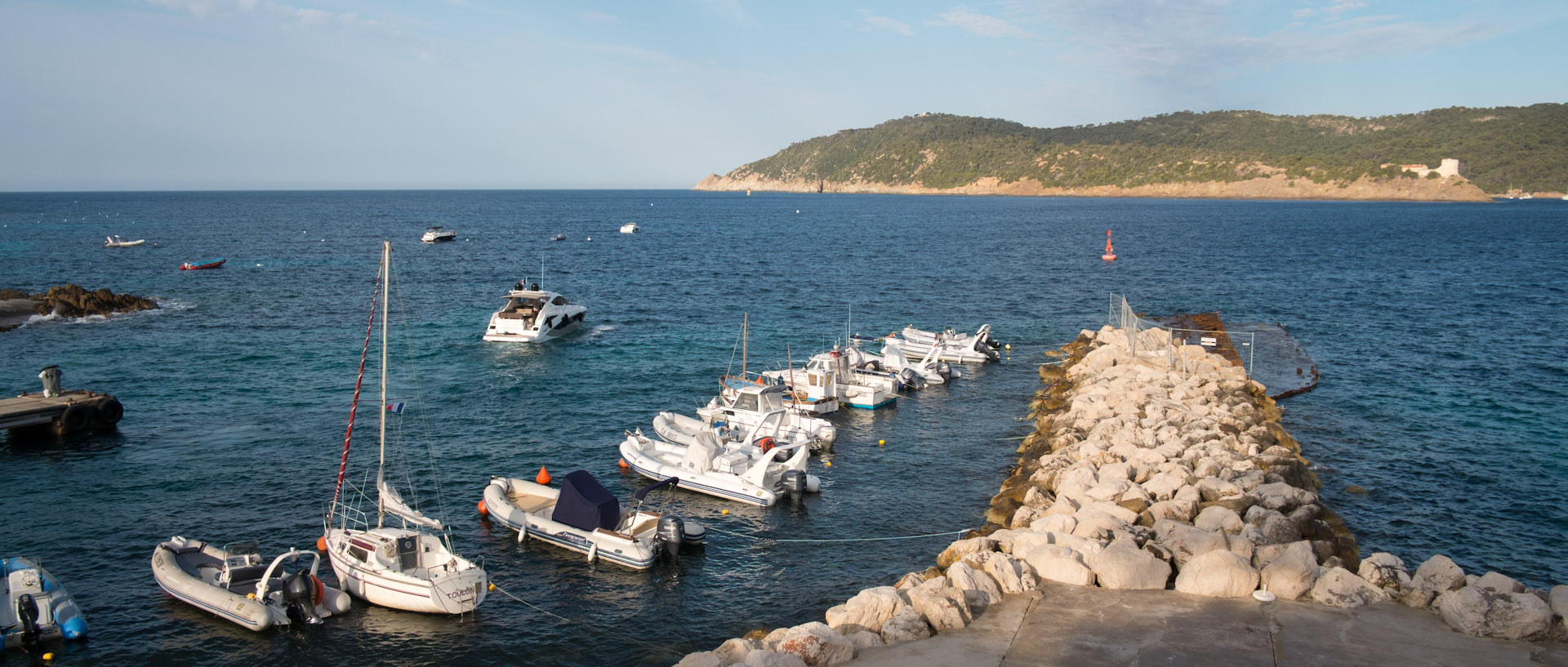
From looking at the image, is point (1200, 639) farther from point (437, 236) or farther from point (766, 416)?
point (437, 236)

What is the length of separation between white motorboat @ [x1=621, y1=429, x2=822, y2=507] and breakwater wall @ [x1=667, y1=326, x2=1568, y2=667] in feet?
17.9

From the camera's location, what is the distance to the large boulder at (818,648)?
45.5ft

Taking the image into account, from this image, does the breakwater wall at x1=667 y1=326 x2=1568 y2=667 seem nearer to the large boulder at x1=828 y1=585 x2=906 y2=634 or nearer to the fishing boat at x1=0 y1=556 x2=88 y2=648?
the large boulder at x1=828 y1=585 x2=906 y2=634

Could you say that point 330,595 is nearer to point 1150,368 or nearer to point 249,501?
point 249,501

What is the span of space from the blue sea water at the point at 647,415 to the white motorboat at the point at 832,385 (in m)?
0.88

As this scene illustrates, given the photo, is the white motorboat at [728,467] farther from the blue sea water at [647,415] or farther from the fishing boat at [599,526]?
the fishing boat at [599,526]

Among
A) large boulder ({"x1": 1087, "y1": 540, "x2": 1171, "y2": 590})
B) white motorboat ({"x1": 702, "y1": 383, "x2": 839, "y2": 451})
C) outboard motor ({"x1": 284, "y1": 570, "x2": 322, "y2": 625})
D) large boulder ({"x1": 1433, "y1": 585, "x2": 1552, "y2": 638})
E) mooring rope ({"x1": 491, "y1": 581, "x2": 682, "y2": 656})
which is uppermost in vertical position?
large boulder ({"x1": 1433, "y1": 585, "x2": 1552, "y2": 638})

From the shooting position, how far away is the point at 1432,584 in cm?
1537

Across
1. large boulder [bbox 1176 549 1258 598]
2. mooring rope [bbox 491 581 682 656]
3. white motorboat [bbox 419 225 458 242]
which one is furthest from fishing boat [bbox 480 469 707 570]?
white motorboat [bbox 419 225 458 242]

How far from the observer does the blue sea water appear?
19.4 m

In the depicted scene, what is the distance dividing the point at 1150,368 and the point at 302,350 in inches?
1467

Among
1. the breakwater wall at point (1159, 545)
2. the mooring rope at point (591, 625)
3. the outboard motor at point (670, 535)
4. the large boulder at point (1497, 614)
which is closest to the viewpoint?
the large boulder at point (1497, 614)

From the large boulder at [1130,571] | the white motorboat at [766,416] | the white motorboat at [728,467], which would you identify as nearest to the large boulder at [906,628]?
the large boulder at [1130,571]

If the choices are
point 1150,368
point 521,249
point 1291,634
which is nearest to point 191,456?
point 1291,634
